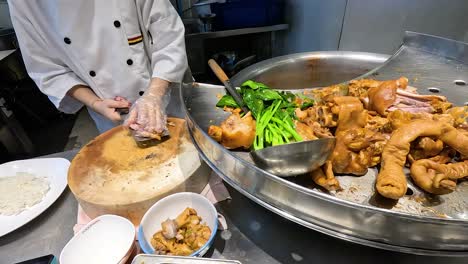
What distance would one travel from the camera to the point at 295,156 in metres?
0.79

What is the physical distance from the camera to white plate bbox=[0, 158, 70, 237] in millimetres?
1101

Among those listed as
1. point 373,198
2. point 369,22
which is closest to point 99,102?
point 373,198

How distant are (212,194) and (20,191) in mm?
943

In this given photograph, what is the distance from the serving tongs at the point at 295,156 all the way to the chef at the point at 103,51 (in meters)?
0.72

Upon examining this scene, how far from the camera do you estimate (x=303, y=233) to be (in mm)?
943

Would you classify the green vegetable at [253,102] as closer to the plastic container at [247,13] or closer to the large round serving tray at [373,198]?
the large round serving tray at [373,198]

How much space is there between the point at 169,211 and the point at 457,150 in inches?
42.8

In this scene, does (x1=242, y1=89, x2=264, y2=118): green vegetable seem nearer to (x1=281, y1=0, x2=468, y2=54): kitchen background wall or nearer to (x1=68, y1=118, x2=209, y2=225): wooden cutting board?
(x1=68, y1=118, x2=209, y2=225): wooden cutting board

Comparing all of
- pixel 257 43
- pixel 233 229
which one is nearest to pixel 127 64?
pixel 233 229

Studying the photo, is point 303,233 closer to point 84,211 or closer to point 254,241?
point 254,241

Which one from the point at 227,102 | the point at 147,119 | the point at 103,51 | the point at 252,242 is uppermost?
the point at 103,51

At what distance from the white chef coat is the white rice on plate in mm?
584

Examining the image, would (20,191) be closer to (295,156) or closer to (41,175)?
(41,175)

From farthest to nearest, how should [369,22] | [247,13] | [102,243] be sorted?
[247,13], [369,22], [102,243]
